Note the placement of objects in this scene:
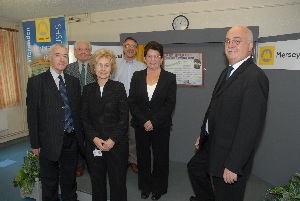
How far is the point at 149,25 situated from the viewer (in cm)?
476

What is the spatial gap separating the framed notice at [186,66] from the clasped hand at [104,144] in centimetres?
163

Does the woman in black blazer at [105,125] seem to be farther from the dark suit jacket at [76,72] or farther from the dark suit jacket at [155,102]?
the dark suit jacket at [76,72]

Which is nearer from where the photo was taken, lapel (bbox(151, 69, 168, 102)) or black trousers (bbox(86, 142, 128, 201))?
black trousers (bbox(86, 142, 128, 201))

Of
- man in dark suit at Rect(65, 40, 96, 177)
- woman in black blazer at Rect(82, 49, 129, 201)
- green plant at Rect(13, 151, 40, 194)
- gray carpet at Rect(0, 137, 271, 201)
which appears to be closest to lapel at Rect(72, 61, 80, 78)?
man in dark suit at Rect(65, 40, 96, 177)

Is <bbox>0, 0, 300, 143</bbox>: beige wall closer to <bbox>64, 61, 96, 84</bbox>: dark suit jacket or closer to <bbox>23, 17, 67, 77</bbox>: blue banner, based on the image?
<bbox>23, 17, 67, 77</bbox>: blue banner

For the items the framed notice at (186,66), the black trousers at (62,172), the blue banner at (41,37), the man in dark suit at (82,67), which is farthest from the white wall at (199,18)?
the black trousers at (62,172)

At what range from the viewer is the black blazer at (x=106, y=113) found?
7.09 feet

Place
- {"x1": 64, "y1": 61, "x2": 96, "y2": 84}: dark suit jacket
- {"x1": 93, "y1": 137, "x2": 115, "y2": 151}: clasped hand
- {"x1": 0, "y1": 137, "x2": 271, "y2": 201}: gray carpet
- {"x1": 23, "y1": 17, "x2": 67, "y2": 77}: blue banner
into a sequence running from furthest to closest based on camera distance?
{"x1": 23, "y1": 17, "x2": 67, "y2": 77}: blue banner
{"x1": 64, "y1": 61, "x2": 96, "y2": 84}: dark suit jacket
{"x1": 0, "y1": 137, "x2": 271, "y2": 201}: gray carpet
{"x1": 93, "y1": 137, "x2": 115, "y2": 151}: clasped hand

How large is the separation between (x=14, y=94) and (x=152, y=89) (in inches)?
169

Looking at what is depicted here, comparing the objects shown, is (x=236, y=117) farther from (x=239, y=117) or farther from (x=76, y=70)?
(x=76, y=70)

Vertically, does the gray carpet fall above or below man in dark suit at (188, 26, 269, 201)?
below

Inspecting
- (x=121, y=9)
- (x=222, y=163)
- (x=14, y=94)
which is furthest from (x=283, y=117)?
(x=14, y=94)

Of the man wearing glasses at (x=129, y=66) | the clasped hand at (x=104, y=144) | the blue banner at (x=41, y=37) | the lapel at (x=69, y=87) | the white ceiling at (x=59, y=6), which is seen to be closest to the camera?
the clasped hand at (x=104, y=144)

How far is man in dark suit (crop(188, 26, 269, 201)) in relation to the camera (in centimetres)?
161
